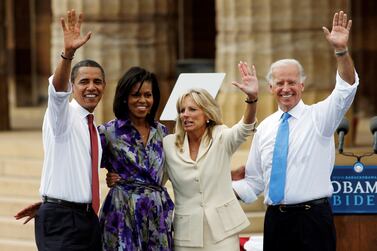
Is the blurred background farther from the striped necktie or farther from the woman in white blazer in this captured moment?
the striped necktie

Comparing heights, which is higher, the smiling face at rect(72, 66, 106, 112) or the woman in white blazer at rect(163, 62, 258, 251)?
the smiling face at rect(72, 66, 106, 112)

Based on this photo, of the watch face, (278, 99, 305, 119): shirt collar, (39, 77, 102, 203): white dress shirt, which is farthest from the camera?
the watch face

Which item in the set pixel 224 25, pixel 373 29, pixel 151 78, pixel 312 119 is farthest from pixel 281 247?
pixel 373 29

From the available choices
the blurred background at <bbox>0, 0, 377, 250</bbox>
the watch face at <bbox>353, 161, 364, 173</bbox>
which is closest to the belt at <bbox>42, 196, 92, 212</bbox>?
the watch face at <bbox>353, 161, 364, 173</bbox>

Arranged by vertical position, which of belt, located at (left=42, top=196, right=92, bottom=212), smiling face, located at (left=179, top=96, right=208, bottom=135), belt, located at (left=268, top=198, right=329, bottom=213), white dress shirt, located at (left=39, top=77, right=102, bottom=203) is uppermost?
smiling face, located at (left=179, top=96, right=208, bottom=135)

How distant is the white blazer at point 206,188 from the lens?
7.50 meters

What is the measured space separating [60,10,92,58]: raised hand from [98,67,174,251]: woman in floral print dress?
1.79 feet

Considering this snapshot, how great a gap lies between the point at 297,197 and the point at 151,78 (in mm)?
1123

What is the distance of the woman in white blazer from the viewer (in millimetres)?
7496

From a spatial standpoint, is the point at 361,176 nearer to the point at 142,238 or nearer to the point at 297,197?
the point at 297,197

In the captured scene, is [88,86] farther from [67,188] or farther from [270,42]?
[270,42]

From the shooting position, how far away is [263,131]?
7.79 m

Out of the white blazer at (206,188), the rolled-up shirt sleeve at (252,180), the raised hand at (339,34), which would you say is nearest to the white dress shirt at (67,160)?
the white blazer at (206,188)

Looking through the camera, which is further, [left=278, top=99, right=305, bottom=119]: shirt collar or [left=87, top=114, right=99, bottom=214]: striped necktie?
[left=278, top=99, right=305, bottom=119]: shirt collar
